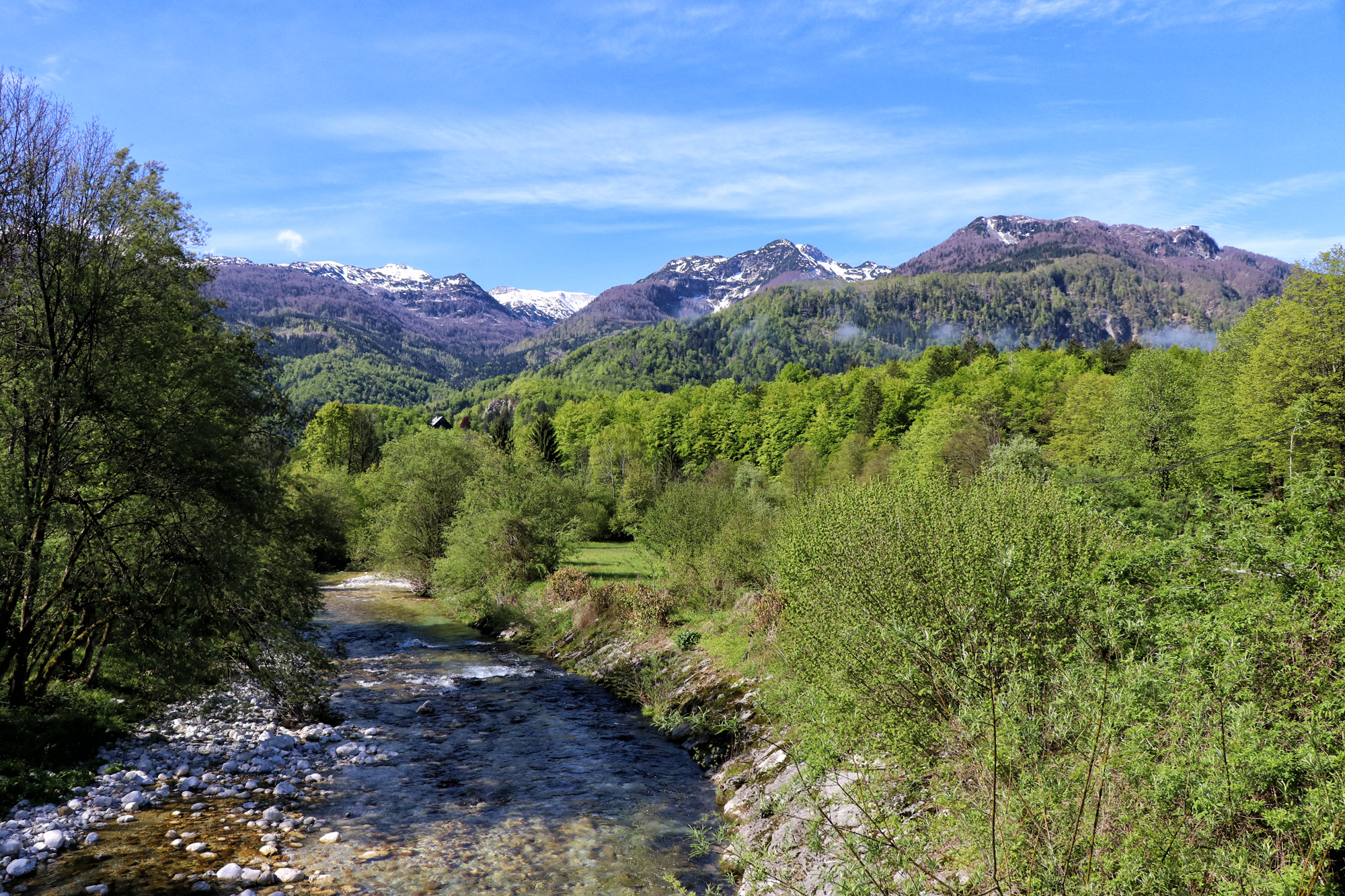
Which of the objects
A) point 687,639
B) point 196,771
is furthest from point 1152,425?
point 196,771

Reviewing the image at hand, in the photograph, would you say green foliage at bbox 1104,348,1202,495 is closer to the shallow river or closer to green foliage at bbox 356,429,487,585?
the shallow river

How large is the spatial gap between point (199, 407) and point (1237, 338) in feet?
224

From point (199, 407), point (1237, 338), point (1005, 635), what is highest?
point (1237, 338)

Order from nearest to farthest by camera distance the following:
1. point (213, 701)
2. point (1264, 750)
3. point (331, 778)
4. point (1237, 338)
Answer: point (1264, 750), point (331, 778), point (213, 701), point (1237, 338)

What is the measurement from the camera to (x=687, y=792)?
55.6 ft

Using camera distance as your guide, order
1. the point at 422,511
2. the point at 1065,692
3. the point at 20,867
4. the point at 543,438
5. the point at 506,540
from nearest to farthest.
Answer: the point at 1065,692 < the point at 20,867 < the point at 506,540 < the point at 422,511 < the point at 543,438

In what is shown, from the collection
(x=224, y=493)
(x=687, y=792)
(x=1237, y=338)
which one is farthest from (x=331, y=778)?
(x=1237, y=338)

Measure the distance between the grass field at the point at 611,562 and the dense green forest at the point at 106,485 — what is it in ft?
66.6

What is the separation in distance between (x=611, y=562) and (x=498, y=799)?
34926mm

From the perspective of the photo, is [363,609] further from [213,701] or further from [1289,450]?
[1289,450]

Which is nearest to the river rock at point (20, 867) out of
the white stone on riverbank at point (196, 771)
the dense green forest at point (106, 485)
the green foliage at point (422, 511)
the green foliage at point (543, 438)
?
the white stone on riverbank at point (196, 771)

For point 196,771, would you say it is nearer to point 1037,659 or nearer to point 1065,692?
point 1037,659

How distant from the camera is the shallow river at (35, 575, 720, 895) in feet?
40.1

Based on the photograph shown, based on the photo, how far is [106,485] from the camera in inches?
600
